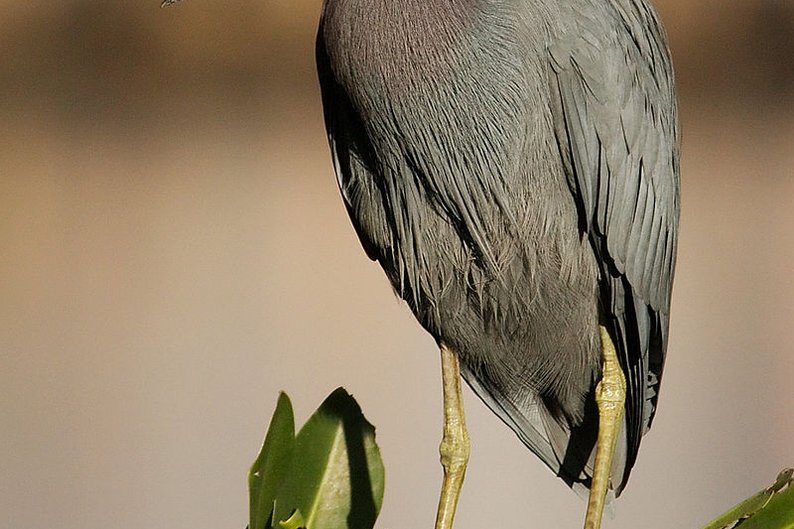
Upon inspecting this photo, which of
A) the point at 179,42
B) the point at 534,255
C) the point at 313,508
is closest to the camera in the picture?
the point at 534,255

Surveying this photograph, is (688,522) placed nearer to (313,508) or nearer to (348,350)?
(348,350)

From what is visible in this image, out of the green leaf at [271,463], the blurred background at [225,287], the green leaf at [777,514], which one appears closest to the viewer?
the green leaf at [777,514]

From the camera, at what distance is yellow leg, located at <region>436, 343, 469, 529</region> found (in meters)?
1.38

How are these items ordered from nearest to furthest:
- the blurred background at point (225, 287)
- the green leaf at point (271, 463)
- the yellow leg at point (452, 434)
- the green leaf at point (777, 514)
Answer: the green leaf at point (777, 514)
the green leaf at point (271, 463)
the yellow leg at point (452, 434)
the blurred background at point (225, 287)

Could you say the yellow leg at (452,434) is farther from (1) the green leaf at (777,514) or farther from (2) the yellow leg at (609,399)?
(1) the green leaf at (777,514)

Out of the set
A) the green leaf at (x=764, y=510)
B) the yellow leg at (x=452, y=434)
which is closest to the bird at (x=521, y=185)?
the yellow leg at (x=452, y=434)

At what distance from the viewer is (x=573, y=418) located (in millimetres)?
1479

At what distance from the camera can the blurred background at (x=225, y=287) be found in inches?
94.7

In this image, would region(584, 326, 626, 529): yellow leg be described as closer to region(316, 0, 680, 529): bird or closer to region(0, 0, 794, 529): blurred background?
region(316, 0, 680, 529): bird

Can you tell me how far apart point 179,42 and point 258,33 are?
172 mm

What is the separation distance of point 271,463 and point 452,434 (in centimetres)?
24

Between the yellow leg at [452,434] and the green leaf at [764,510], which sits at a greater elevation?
the yellow leg at [452,434]

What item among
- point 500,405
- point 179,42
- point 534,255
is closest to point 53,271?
point 179,42

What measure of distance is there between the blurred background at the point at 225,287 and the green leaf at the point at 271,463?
1.10 metres
